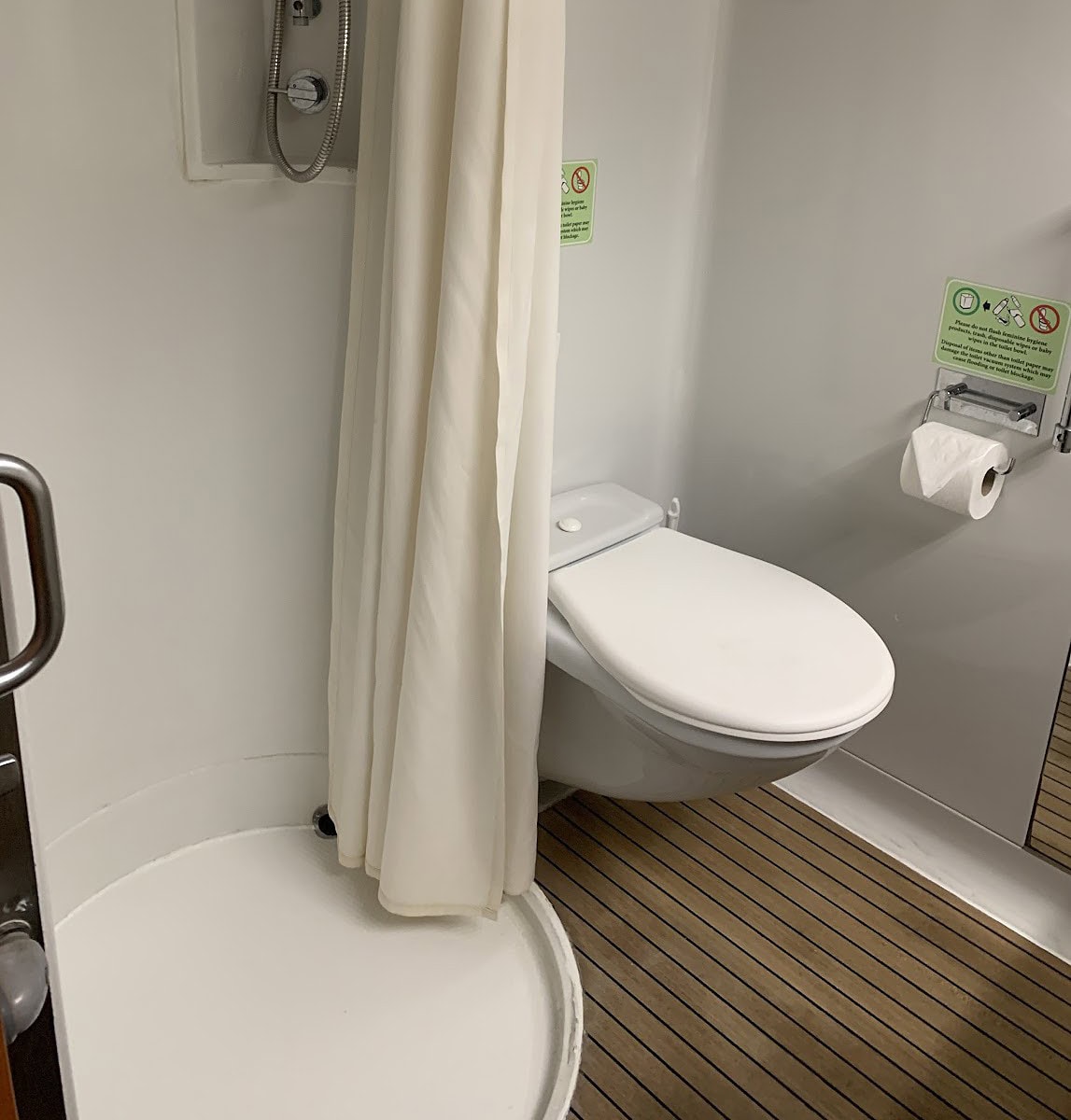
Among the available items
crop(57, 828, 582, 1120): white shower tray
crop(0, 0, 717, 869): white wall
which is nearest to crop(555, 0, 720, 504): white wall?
crop(0, 0, 717, 869): white wall

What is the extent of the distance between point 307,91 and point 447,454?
514mm

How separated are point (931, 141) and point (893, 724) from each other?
95cm

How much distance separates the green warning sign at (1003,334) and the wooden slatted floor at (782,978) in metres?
0.85

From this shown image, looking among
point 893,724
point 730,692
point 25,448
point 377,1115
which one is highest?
point 25,448

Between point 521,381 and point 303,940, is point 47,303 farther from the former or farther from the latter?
point 303,940

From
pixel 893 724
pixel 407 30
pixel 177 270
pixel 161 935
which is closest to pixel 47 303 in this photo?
pixel 177 270

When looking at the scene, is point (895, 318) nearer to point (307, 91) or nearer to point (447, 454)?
point (447, 454)

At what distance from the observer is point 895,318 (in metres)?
1.79

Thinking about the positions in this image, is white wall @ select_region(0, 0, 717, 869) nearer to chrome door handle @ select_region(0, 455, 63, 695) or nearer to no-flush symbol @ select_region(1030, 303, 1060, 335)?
no-flush symbol @ select_region(1030, 303, 1060, 335)

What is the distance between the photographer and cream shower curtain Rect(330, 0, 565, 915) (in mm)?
1261

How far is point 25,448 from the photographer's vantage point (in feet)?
4.68

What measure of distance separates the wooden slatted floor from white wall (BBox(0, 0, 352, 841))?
58 centimetres

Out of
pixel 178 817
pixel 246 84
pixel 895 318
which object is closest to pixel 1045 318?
pixel 895 318

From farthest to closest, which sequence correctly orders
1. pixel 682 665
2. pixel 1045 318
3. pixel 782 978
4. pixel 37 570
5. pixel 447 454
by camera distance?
pixel 782 978, pixel 1045 318, pixel 682 665, pixel 447 454, pixel 37 570
